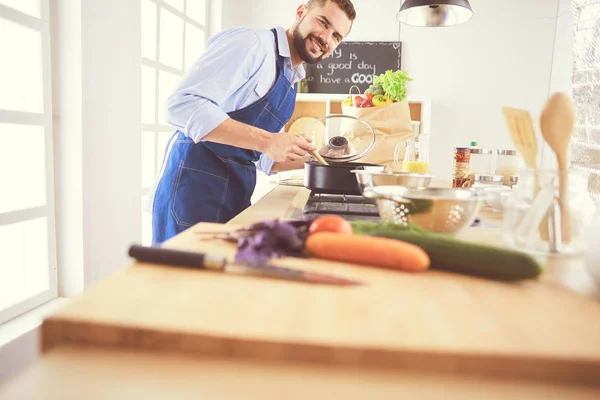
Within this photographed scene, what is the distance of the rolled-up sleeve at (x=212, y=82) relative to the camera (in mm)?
1403

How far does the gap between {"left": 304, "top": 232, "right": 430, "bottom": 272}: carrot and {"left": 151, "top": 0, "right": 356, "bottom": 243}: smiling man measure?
772 mm

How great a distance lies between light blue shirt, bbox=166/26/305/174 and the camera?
1.41 metres

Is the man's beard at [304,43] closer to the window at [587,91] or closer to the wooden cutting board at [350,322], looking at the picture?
the window at [587,91]

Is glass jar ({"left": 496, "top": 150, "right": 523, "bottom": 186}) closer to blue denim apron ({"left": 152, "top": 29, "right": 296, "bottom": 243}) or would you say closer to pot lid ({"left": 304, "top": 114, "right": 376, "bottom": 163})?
pot lid ({"left": 304, "top": 114, "right": 376, "bottom": 163})

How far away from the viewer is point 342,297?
496mm

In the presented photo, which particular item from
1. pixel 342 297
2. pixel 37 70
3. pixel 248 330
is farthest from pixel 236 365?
pixel 37 70

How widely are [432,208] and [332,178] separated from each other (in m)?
0.51

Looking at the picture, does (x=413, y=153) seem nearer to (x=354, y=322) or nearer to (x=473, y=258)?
(x=473, y=258)

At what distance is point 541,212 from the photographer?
0.71 m

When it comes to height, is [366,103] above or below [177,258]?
above

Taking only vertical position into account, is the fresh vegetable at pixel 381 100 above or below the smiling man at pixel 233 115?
above

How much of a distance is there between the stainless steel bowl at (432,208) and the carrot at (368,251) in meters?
0.17

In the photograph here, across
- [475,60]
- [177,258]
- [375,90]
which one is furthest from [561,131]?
[475,60]

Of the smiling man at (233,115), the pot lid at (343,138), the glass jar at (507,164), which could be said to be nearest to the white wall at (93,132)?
the smiling man at (233,115)
